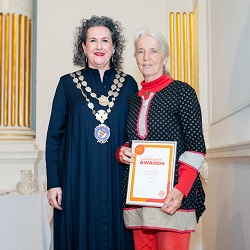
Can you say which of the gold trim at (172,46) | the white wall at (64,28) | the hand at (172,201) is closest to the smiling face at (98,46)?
the hand at (172,201)

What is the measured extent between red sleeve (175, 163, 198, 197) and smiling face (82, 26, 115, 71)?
0.83m

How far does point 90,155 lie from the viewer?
237cm

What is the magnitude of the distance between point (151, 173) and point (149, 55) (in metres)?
0.60

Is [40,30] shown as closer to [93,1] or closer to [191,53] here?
[93,1]

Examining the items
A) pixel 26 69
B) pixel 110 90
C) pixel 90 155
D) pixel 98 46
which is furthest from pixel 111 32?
pixel 26 69

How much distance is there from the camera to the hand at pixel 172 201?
1994mm

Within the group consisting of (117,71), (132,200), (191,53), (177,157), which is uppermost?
(191,53)

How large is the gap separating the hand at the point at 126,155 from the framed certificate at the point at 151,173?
2 cm

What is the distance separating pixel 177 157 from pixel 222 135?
4.34 ft

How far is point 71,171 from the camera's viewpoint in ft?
7.80

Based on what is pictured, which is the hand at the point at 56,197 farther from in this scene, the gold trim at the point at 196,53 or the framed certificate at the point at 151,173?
the gold trim at the point at 196,53

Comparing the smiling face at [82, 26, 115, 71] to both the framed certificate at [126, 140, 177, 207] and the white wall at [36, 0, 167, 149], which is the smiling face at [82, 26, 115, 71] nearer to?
the framed certificate at [126, 140, 177, 207]

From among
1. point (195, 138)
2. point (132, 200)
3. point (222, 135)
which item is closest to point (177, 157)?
point (195, 138)

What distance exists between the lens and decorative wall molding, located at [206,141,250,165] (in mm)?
2473
